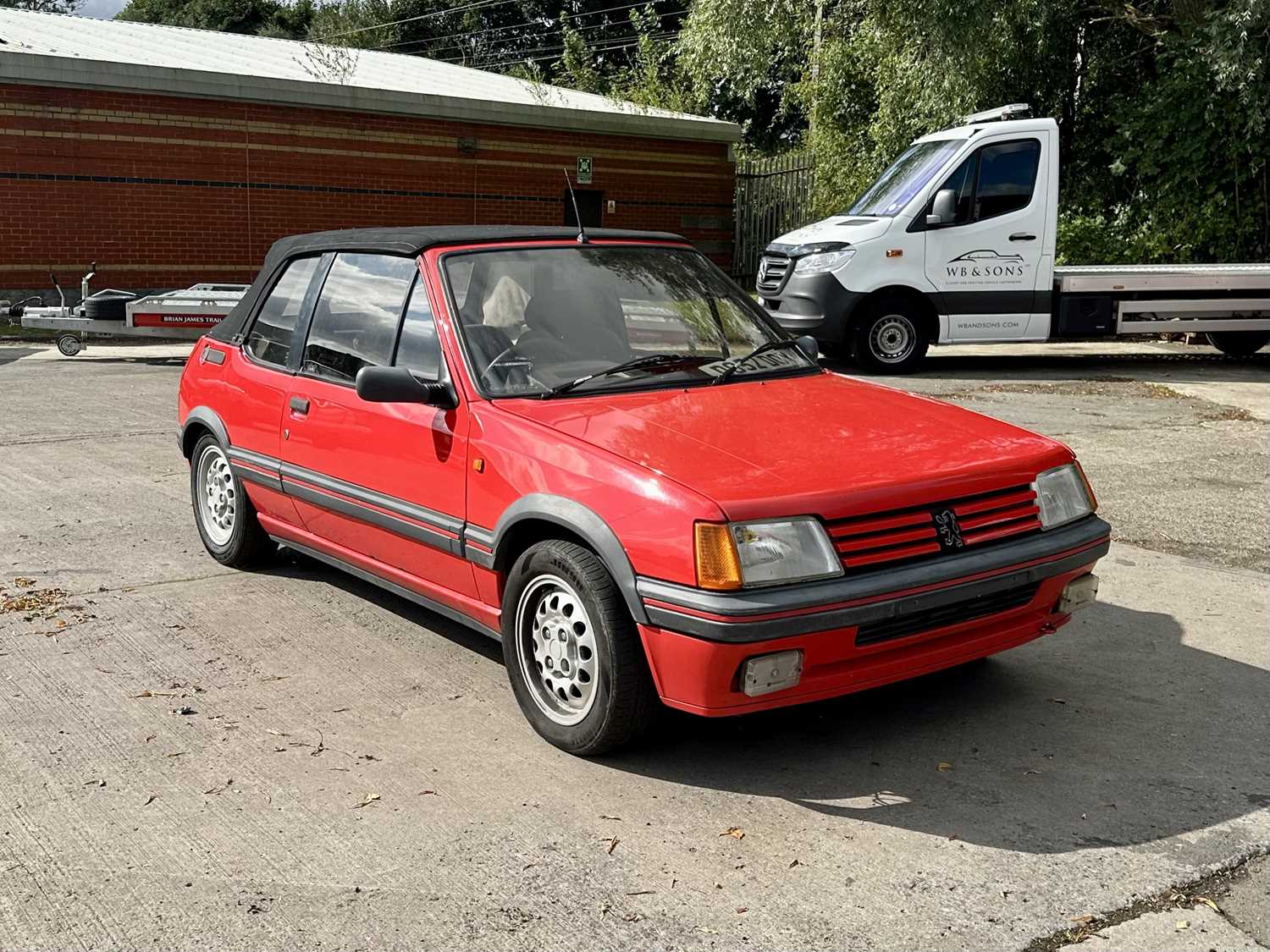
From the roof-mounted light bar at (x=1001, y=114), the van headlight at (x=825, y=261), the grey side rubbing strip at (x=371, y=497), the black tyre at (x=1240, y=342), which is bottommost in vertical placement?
the black tyre at (x=1240, y=342)

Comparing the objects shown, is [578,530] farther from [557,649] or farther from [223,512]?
[223,512]

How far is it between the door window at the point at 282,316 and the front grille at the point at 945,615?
9.96 feet

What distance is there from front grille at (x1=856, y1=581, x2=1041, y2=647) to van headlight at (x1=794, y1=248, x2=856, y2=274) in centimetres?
960

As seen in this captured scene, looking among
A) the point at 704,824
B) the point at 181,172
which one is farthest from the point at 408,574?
the point at 181,172

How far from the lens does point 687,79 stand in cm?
3725

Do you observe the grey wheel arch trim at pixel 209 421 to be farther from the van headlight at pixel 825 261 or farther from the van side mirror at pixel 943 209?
the van side mirror at pixel 943 209

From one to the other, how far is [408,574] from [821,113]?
19984 millimetres

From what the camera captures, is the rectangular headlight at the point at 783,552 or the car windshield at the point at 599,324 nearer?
the rectangular headlight at the point at 783,552

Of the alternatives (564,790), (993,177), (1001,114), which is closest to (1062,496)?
(564,790)

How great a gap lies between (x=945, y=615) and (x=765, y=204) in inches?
934

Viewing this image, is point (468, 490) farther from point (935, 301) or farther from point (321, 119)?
point (321, 119)

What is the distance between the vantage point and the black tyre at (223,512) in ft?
19.6

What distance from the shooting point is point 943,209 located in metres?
13.4

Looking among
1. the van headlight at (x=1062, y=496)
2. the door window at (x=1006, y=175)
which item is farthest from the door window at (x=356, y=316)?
the door window at (x=1006, y=175)
